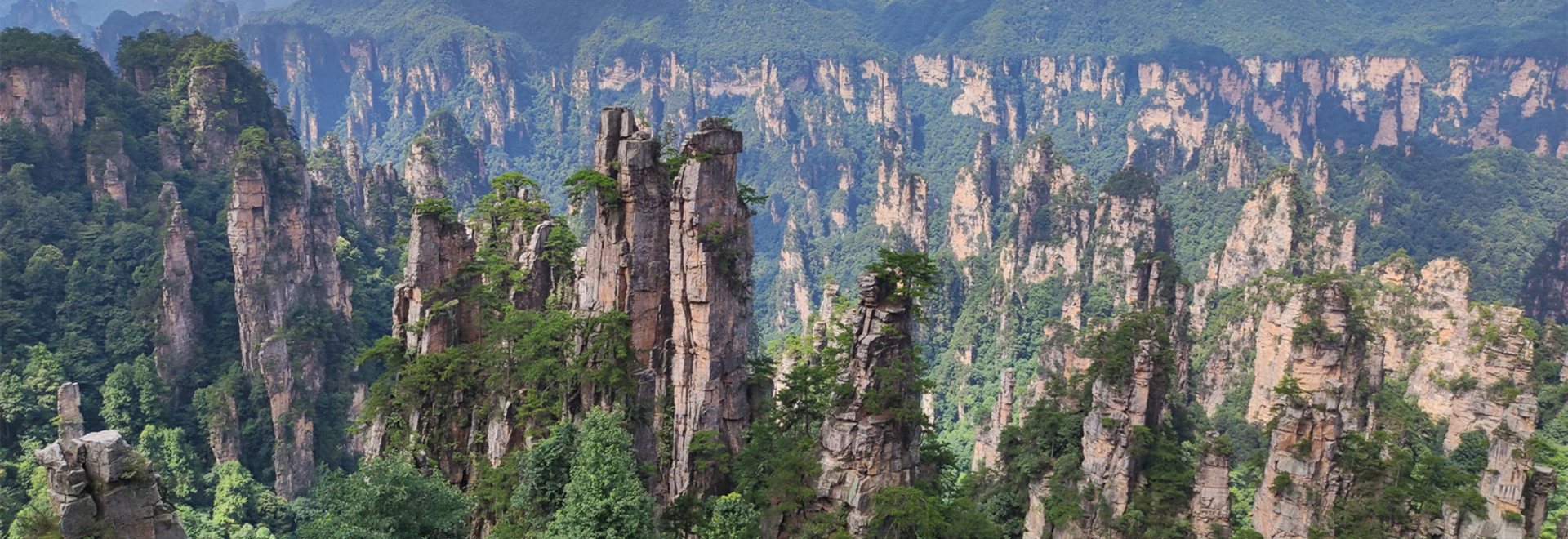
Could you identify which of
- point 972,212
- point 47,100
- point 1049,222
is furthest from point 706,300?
point 972,212

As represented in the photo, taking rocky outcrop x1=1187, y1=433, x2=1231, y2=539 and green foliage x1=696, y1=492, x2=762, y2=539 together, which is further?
rocky outcrop x1=1187, y1=433, x2=1231, y2=539

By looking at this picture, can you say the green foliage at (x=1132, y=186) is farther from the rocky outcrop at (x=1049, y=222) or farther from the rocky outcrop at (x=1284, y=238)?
the rocky outcrop at (x=1284, y=238)

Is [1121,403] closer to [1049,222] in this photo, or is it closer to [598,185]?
[598,185]

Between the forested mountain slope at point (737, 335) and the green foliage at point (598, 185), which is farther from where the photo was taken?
the green foliage at point (598, 185)

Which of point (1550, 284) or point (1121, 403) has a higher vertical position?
point (1550, 284)

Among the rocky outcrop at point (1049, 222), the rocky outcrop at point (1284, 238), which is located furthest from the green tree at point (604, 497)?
the rocky outcrop at point (1049, 222)

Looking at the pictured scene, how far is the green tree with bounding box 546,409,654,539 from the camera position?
24.0 metres

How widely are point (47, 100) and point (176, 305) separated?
13.5 metres

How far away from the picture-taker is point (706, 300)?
29.0 meters

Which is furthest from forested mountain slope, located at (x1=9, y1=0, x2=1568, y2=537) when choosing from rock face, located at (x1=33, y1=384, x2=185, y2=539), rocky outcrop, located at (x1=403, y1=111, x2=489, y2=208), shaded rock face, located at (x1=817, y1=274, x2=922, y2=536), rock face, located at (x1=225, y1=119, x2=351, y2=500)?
rock face, located at (x1=33, y1=384, x2=185, y2=539)

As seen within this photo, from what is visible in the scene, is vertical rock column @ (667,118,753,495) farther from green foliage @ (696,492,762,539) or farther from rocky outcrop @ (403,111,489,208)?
rocky outcrop @ (403,111,489,208)

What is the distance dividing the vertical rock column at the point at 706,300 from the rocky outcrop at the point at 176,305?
33.2 metres

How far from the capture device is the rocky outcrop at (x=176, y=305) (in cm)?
5212

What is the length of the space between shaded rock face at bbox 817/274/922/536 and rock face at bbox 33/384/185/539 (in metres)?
13.3
